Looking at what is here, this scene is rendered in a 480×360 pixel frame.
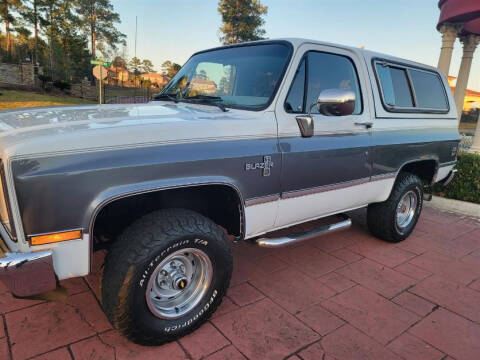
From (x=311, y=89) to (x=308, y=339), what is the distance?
1.93 m

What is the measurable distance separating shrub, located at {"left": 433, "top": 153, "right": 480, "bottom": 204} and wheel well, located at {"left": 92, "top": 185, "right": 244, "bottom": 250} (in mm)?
5096

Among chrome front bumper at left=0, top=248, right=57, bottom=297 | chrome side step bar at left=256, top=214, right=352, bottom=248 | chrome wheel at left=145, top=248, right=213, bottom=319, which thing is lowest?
chrome wheel at left=145, top=248, right=213, bottom=319

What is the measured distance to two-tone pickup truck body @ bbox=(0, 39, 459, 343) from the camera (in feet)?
5.69

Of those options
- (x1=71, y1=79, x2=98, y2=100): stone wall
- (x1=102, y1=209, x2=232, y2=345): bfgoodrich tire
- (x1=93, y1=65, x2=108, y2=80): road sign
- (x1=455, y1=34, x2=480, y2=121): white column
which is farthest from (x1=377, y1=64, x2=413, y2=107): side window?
(x1=71, y1=79, x2=98, y2=100): stone wall

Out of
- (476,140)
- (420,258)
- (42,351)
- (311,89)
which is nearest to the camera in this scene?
(42,351)

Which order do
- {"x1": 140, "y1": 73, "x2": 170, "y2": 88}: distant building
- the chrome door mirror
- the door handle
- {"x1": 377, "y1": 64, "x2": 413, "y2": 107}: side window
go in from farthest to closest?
{"x1": 140, "y1": 73, "x2": 170, "y2": 88}: distant building, {"x1": 377, "y1": 64, "x2": 413, "y2": 107}: side window, the door handle, the chrome door mirror

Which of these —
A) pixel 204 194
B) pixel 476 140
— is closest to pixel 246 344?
pixel 204 194

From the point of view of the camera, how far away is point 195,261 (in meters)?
2.43

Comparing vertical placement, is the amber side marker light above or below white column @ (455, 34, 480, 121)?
below

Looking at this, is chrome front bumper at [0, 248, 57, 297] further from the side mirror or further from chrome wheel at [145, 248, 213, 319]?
the side mirror

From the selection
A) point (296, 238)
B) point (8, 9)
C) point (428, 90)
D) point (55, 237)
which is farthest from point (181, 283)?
point (8, 9)

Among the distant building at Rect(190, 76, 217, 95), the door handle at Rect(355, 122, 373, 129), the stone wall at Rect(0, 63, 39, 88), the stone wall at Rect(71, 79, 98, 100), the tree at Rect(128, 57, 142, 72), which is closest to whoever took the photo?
the distant building at Rect(190, 76, 217, 95)

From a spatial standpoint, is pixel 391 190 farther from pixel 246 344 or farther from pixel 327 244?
pixel 246 344

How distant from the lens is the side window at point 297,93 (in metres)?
2.68
